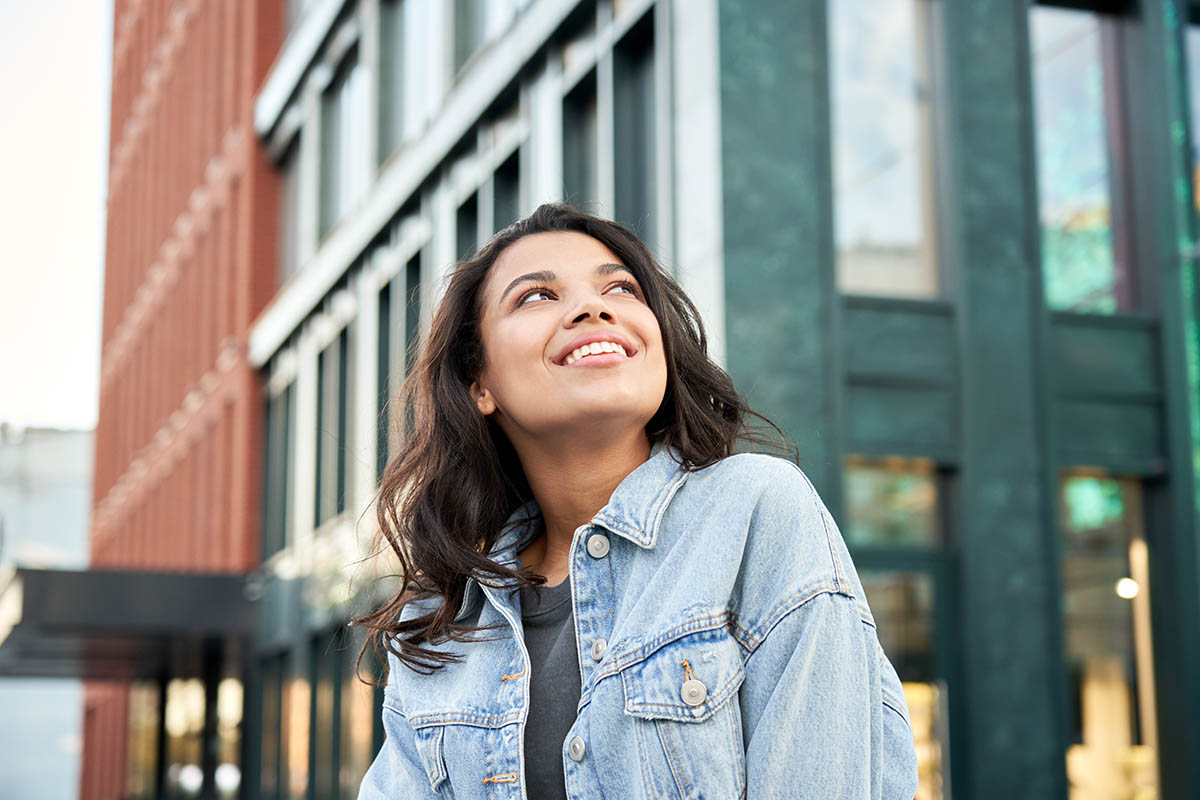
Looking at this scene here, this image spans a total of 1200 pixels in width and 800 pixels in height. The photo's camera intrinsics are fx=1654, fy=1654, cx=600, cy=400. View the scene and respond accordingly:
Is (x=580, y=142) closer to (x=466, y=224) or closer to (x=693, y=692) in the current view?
(x=466, y=224)

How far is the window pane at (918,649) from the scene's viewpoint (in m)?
10.3

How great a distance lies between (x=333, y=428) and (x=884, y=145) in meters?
9.90

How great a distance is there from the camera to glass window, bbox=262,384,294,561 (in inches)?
853

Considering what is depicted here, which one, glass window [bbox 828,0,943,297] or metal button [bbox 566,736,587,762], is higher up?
glass window [bbox 828,0,943,297]

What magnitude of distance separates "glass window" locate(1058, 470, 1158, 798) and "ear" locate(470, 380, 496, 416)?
27.1ft

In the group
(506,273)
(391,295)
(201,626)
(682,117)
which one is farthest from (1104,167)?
(201,626)

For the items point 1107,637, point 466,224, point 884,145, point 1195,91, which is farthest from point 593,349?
point 466,224

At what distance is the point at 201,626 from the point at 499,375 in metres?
19.9

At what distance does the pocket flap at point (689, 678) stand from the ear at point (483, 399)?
0.72 m

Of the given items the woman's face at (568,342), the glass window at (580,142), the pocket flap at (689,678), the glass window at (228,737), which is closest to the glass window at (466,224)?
the glass window at (580,142)

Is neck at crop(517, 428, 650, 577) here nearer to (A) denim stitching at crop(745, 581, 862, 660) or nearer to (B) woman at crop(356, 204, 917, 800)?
(B) woman at crop(356, 204, 917, 800)

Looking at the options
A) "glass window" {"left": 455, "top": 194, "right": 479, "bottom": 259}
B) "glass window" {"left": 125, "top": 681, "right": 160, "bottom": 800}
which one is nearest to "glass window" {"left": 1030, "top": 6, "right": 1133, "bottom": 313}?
"glass window" {"left": 455, "top": 194, "right": 479, "bottom": 259}

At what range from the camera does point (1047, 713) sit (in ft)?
34.1

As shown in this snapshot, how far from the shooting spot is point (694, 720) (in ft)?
7.82
